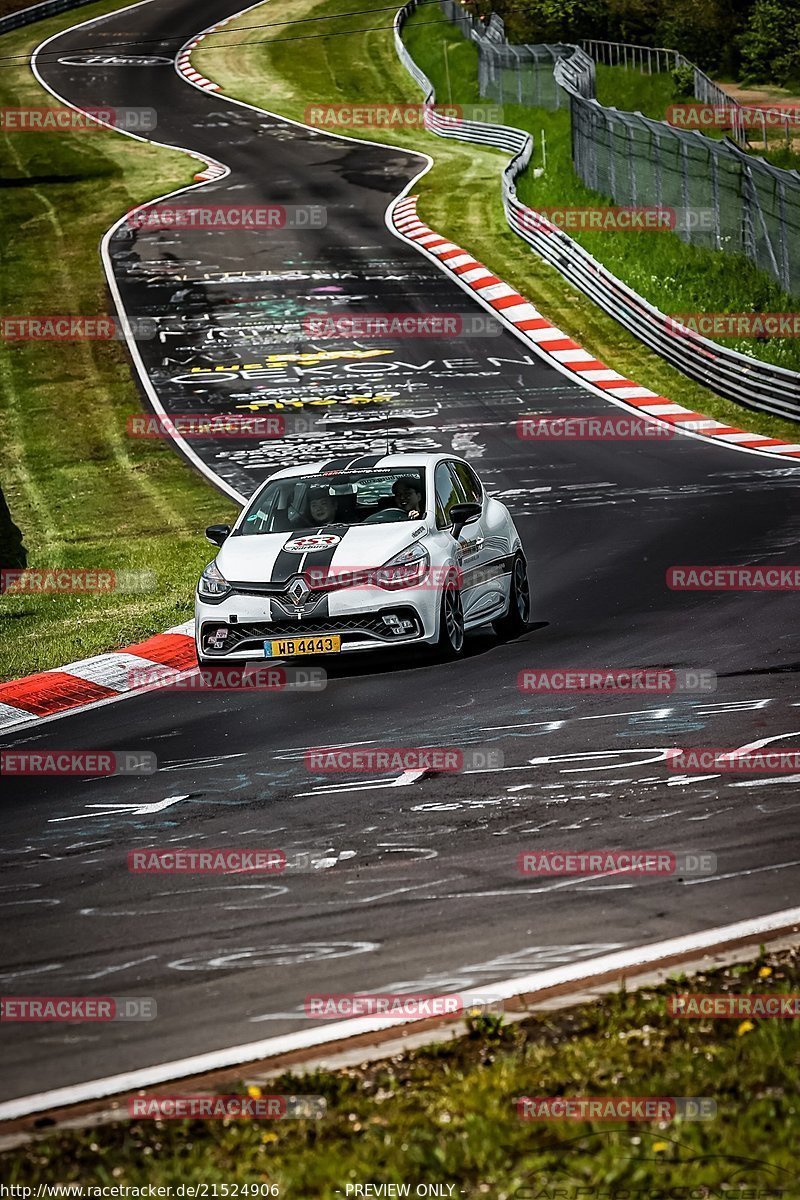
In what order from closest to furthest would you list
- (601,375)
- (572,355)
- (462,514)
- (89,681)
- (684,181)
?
1. (89,681)
2. (462,514)
3. (601,375)
4. (572,355)
5. (684,181)

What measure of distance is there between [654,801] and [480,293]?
88.4 feet

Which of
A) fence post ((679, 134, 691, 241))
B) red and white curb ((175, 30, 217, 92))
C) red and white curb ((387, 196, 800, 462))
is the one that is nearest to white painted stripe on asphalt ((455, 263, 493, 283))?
red and white curb ((387, 196, 800, 462))

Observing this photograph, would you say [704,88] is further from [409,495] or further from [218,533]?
[218,533]

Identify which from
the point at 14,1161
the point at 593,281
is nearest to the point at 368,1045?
the point at 14,1161

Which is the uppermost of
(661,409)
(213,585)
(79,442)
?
(213,585)

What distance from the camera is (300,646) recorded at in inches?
488

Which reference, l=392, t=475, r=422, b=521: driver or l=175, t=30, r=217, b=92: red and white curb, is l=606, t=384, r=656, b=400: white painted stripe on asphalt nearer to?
l=392, t=475, r=422, b=521: driver

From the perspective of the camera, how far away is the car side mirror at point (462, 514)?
13297mm

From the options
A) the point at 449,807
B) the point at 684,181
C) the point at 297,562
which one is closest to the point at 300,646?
the point at 297,562

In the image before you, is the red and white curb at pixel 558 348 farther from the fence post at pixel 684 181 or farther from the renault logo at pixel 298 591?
the renault logo at pixel 298 591

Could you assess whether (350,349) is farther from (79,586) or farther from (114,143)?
(114,143)

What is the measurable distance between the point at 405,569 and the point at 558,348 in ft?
62.0

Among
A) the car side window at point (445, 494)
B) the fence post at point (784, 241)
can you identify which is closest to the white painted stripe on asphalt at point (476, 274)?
the fence post at point (784, 241)

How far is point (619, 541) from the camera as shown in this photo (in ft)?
57.6
